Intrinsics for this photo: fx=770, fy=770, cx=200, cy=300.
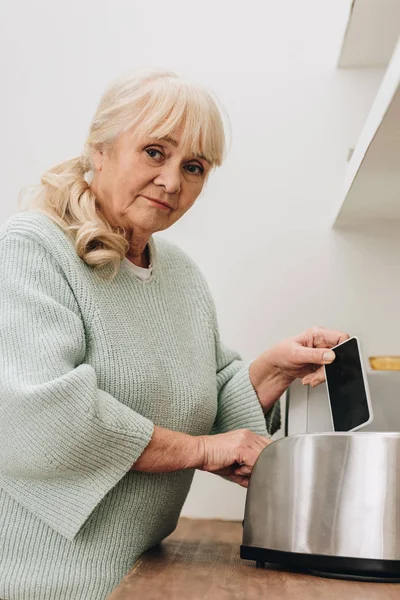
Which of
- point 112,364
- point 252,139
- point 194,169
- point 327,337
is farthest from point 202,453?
point 252,139

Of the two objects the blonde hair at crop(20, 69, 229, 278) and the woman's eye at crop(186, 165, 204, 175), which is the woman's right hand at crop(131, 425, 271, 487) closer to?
the blonde hair at crop(20, 69, 229, 278)

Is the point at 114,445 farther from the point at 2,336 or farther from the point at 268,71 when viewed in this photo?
the point at 268,71

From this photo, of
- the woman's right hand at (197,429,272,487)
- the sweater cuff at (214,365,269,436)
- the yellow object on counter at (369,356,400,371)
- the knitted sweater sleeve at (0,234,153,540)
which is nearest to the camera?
the knitted sweater sleeve at (0,234,153,540)

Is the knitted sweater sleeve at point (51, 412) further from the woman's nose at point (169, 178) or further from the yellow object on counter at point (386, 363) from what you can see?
the yellow object on counter at point (386, 363)

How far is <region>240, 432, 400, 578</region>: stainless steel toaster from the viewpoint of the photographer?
805 mm

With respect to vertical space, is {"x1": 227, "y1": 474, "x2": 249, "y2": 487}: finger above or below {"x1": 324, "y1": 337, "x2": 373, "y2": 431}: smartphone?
below

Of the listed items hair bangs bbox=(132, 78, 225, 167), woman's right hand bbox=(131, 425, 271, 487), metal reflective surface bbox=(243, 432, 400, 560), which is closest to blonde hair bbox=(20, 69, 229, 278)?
hair bangs bbox=(132, 78, 225, 167)

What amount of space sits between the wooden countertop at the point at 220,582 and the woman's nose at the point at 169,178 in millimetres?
500

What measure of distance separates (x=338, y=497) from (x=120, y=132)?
1.90 feet

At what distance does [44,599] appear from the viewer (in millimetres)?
965

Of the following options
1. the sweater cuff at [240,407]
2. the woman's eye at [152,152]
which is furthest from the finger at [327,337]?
the woman's eye at [152,152]

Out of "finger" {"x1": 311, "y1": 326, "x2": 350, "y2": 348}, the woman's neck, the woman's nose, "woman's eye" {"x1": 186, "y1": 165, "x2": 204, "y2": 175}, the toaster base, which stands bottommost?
the toaster base

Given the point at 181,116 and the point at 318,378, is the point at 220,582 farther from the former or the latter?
the point at 181,116

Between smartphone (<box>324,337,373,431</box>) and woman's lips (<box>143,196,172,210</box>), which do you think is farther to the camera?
woman's lips (<box>143,196,172,210</box>)
